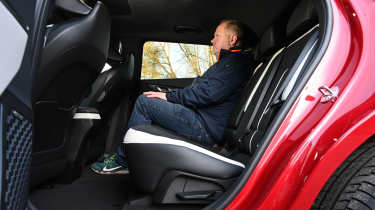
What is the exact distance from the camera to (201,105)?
1.53 meters

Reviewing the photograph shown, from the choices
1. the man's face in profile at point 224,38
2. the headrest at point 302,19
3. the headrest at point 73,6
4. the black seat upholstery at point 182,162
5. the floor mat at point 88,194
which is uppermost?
the headrest at point 302,19

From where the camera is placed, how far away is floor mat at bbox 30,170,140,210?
4.04 ft

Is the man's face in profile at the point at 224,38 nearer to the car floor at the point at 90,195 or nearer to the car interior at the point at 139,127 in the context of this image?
the car interior at the point at 139,127

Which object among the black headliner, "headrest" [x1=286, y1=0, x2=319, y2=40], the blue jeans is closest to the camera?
"headrest" [x1=286, y1=0, x2=319, y2=40]

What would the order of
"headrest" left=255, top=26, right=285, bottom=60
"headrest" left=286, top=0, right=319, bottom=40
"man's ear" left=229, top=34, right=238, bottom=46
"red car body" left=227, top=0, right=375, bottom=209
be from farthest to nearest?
"man's ear" left=229, top=34, right=238, bottom=46 → "headrest" left=255, top=26, right=285, bottom=60 → "headrest" left=286, top=0, right=319, bottom=40 → "red car body" left=227, top=0, right=375, bottom=209

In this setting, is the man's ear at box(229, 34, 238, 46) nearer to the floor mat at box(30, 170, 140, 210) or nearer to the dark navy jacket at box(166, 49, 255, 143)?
the dark navy jacket at box(166, 49, 255, 143)

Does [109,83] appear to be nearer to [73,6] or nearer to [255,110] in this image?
[73,6]

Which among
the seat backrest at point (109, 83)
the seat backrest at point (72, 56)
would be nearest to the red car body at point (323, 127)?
the seat backrest at point (72, 56)

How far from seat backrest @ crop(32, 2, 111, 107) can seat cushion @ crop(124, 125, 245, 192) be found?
43cm

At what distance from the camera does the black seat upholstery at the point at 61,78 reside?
120 centimetres

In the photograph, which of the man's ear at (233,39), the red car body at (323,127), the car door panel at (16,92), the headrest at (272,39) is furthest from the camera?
the man's ear at (233,39)

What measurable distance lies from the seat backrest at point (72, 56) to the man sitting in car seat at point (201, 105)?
31 centimetres

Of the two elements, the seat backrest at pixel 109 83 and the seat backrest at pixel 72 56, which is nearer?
the seat backrest at pixel 72 56

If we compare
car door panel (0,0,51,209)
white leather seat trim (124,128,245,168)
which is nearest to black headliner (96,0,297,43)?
white leather seat trim (124,128,245,168)
